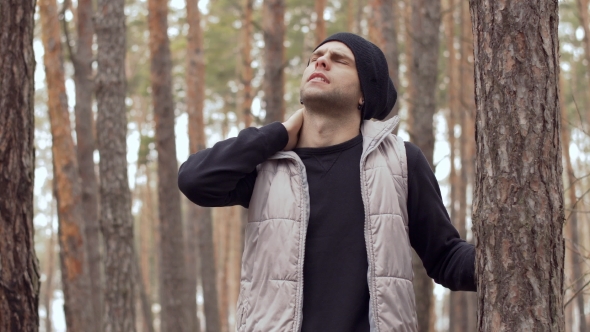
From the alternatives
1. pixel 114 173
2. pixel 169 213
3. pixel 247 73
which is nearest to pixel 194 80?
pixel 247 73

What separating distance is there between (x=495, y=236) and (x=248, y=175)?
3.56ft

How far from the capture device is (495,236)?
8.41 feet

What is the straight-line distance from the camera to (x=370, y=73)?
10.2ft

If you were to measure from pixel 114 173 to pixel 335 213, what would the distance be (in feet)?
15.6

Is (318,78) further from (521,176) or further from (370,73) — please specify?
(521,176)

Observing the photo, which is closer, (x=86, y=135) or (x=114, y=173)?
(x=114, y=173)

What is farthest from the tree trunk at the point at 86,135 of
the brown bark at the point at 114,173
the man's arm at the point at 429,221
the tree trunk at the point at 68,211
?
the man's arm at the point at 429,221

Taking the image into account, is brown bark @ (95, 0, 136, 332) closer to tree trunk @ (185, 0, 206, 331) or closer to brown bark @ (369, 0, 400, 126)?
brown bark @ (369, 0, 400, 126)

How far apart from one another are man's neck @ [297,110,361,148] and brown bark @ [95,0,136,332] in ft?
14.8

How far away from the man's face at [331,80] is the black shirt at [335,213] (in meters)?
0.17

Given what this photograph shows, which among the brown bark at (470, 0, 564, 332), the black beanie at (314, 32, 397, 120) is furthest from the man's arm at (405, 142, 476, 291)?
the brown bark at (470, 0, 564, 332)

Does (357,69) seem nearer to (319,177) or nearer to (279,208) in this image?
(319,177)

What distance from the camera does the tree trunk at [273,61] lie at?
364 inches

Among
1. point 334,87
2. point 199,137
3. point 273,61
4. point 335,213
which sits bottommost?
point 335,213
